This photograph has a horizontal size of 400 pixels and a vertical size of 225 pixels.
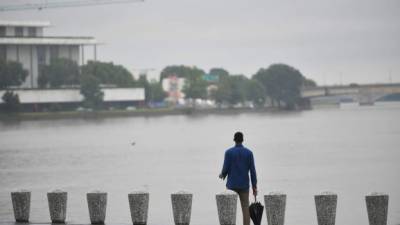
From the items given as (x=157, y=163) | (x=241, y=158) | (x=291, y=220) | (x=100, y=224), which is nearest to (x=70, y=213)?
(x=291, y=220)

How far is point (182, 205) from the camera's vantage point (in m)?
29.6

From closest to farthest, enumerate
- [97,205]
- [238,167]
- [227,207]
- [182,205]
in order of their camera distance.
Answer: [238,167] < [227,207] < [182,205] < [97,205]

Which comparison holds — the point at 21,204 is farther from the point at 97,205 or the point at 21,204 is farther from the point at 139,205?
the point at 139,205

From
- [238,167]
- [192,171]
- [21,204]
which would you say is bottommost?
[192,171]

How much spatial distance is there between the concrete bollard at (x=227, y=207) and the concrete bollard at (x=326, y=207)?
2.14 metres

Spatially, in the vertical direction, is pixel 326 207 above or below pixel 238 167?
below

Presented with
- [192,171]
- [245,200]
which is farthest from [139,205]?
[192,171]

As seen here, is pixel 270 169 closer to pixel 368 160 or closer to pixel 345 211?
pixel 368 160

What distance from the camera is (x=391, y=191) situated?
53.8 m

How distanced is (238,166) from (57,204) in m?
6.27

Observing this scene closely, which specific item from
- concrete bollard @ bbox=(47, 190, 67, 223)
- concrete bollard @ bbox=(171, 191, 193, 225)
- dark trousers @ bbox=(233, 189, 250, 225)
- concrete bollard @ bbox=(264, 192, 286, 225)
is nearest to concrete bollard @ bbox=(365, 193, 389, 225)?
concrete bollard @ bbox=(264, 192, 286, 225)

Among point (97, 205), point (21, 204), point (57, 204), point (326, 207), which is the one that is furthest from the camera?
point (21, 204)

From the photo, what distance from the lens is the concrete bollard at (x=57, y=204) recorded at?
30984mm

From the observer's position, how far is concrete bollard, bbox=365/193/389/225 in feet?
92.0
